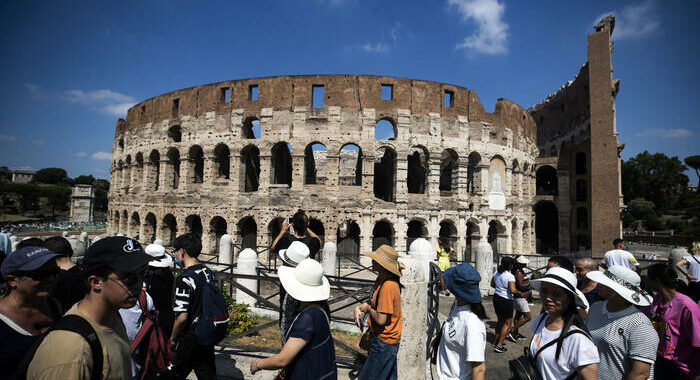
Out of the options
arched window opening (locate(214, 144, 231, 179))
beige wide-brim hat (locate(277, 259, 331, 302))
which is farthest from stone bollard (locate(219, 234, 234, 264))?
beige wide-brim hat (locate(277, 259, 331, 302))

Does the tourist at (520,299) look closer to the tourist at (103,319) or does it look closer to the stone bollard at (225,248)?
the tourist at (103,319)

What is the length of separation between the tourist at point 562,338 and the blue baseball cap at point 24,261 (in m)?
3.74

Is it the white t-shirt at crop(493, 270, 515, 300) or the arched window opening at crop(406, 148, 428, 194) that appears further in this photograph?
the arched window opening at crop(406, 148, 428, 194)

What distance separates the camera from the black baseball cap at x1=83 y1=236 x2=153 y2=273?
1.86 m

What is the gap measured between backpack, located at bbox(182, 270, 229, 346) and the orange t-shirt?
1.66 m

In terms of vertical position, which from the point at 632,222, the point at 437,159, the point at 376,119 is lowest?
the point at 632,222

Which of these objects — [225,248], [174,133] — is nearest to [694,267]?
[225,248]

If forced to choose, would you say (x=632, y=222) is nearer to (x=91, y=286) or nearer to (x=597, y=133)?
(x=597, y=133)

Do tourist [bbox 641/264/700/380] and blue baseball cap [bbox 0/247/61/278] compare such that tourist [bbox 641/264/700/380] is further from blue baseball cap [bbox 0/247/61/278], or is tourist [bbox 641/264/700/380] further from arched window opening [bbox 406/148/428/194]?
arched window opening [bbox 406/148/428/194]

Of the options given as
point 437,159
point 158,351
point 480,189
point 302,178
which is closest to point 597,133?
point 480,189

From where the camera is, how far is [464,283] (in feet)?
9.32

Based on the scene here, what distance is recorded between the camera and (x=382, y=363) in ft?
10.7

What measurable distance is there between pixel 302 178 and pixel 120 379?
1579 cm

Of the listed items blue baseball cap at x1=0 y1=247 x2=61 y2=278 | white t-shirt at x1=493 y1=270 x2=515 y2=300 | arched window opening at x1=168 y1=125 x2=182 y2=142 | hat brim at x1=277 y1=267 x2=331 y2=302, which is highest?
arched window opening at x1=168 y1=125 x2=182 y2=142
